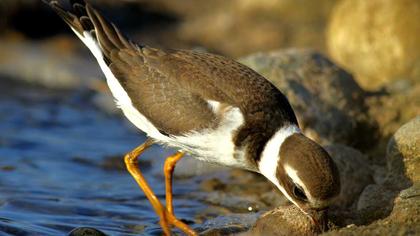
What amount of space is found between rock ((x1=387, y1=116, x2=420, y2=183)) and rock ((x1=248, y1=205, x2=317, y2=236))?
55.2 inches

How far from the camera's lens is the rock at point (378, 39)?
13.2 meters

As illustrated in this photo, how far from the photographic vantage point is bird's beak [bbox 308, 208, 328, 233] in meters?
7.15

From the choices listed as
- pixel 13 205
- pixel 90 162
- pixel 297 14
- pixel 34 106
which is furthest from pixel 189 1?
pixel 13 205

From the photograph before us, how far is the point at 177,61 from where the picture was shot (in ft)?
26.2

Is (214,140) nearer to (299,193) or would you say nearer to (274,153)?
(274,153)

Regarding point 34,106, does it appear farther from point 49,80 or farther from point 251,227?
point 251,227

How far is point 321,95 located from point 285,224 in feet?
10.9

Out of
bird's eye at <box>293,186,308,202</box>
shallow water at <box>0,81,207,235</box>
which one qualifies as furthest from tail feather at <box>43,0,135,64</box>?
bird's eye at <box>293,186,308,202</box>

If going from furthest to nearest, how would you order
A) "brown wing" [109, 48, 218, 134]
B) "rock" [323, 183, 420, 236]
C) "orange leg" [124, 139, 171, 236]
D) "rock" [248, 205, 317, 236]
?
"orange leg" [124, 139, 171, 236], "brown wing" [109, 48, 218, 134], "rock" [248, 205, 317, 236], "rock" [323, 183, 420, 236]

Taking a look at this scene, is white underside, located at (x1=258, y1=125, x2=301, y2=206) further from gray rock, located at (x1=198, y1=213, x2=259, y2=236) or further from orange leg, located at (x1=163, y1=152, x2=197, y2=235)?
orange leg, located at (x1=163, y1=152, x2=197, y2=235)

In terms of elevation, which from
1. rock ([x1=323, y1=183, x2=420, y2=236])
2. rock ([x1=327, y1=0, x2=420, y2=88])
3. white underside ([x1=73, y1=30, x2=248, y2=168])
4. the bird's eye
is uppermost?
rock ([x1=327, y1=0, x2=420, y2=88])

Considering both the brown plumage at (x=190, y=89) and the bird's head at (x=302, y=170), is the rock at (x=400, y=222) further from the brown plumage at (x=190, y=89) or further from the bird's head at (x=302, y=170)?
the brown plumage at (x=190, y=89)

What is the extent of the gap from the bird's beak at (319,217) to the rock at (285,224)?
0.04m

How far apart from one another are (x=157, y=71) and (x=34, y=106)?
710cm
